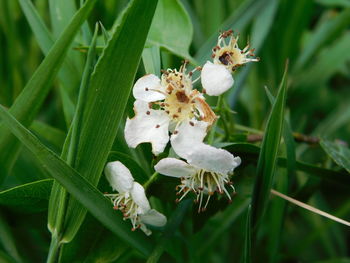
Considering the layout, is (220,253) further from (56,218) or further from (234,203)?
(56,218)

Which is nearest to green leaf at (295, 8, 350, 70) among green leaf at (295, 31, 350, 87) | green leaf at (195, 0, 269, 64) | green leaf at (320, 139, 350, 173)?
green leaf at (295, 31, 350, 87)

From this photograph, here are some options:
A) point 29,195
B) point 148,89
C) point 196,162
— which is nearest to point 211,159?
point 196,162

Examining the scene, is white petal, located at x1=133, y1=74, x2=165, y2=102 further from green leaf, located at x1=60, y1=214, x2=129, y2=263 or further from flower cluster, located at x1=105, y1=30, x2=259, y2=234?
green leaf, located at x1=60, y1=214, x2=129, y2=263

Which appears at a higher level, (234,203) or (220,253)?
(234,203)

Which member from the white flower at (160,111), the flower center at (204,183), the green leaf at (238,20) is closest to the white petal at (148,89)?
the white flower at (160,111)

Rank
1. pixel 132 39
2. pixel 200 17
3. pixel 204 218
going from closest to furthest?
pixel 132 39 < pixel 204 218 < pixel 200 17

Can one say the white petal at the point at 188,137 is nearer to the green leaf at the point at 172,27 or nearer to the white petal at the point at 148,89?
the white petal at the point at 148,89

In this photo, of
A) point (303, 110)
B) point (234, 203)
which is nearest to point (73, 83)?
point (234, 203)
